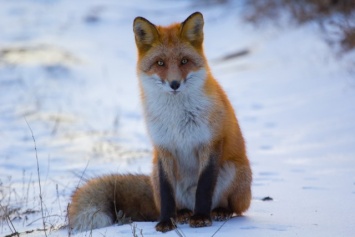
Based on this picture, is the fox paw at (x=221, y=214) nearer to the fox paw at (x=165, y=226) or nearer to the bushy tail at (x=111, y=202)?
the fox paw at (x=165, y=226)

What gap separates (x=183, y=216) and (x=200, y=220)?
36 centimetres

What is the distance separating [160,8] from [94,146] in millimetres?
17346

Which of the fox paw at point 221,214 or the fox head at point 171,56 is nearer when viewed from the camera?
the fox head at point 171,56

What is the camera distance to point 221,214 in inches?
177

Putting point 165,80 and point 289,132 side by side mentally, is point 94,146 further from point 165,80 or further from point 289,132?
point 165,80

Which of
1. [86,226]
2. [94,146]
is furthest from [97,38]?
[86,226]

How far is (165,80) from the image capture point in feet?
13.8

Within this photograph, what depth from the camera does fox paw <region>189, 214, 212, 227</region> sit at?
416 cm

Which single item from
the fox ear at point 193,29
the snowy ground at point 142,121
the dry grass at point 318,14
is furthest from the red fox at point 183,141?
the dry grass at point 318,14

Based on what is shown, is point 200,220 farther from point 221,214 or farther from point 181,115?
point 181,115

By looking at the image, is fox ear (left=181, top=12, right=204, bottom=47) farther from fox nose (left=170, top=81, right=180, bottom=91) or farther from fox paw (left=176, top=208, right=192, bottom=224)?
fox paw (left=176, top=208, right=192, bottom=224)

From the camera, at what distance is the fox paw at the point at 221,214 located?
14.6 feet

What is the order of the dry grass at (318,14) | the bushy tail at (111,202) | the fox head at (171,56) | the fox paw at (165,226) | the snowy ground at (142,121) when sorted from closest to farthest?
the fox paw at (165,226) → the fox head at (171,56) → the bushy tail at (111,202) → the snowy ground at (142,121) → the dry grass at (318,14)

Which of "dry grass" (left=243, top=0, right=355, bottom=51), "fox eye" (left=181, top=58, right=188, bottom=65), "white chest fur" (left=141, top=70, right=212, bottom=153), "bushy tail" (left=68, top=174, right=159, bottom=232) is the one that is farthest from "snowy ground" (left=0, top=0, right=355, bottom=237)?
"fox eye" (left=181, top=58, right=188, bottom=65)
